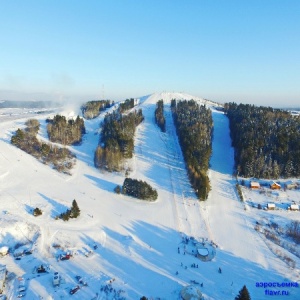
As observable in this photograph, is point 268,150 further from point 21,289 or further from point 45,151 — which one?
point 21,289

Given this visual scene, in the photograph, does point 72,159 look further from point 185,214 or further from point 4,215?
point 185,214

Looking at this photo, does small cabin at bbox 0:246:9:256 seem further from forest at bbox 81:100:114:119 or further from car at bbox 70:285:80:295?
→ forest at bbox 81:100:114:119

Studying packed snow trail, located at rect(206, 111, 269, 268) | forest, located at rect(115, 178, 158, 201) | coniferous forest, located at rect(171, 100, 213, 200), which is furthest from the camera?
coniferous forest, located at rect(171, 100, 213, 200)

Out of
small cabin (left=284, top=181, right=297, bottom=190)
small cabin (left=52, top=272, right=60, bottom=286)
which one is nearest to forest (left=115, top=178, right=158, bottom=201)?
small cabin (left=52, top=272, right=60, bottom=286)

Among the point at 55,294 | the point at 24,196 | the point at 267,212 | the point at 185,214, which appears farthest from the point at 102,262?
the point at 267,212

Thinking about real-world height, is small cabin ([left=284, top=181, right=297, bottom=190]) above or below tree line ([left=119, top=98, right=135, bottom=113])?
below

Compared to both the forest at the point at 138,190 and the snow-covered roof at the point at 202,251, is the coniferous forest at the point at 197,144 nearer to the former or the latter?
the forest at the point at 138,190
